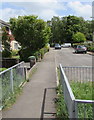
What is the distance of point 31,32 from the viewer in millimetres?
23391

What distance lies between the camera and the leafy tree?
2342 cm

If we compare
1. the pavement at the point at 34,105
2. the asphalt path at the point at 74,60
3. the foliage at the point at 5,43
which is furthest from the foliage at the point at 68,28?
the pavement at the point at 34,105

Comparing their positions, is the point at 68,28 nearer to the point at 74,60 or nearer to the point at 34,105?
the point at 74,60

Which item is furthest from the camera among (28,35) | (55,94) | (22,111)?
(28,35)

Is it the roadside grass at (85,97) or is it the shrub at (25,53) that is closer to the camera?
the roadside grass at (85,97)

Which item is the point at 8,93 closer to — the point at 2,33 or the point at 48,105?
the point at 48,105

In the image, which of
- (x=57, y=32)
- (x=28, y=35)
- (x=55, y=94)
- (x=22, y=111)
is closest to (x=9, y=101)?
(x=22, y=111)

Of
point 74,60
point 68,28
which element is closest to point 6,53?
point 74,60

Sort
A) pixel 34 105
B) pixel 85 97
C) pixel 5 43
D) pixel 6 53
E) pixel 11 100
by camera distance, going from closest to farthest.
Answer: pixel 34 105 → pixel 85 97 → pixel 11 100 → pixel 6 53 → pixel 5 43

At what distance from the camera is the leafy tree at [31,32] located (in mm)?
23422

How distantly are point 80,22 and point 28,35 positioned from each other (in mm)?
63169

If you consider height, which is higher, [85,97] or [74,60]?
[85,97]

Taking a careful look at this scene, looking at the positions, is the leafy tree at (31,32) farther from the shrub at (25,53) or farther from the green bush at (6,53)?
the green bush at (6,53)

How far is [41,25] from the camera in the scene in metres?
23.9
